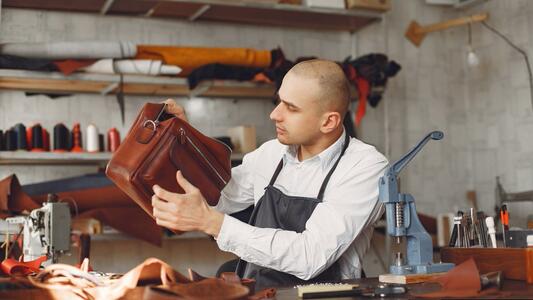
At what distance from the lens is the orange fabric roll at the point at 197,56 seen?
5059 millimetres

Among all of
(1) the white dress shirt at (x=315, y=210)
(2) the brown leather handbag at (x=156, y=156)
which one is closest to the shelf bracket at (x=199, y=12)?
(1) the white dress shirt at (x=315, y=210)

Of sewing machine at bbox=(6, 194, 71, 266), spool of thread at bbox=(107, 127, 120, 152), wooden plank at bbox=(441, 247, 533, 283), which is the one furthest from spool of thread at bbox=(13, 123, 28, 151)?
wooden plank at bbox=(441, 247, 533, 283)

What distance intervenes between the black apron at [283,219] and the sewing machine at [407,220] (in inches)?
11.6

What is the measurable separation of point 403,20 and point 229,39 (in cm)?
167

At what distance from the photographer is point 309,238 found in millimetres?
2584

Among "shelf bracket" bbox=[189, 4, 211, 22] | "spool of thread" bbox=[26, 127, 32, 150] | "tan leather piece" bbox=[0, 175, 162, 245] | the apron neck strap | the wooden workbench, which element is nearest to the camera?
the wooden workbench

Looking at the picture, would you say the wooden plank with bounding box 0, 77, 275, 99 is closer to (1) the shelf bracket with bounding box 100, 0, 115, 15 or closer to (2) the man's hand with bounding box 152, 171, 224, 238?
(1) the shelf bracket with bounding box 100, 0, 115, 15

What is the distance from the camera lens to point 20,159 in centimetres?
480

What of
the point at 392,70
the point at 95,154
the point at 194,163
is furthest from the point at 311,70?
the point at 392,70

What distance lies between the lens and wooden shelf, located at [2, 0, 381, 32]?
Result: 17.3ft

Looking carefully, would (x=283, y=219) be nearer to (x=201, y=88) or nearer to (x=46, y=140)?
(x=201, y=88)

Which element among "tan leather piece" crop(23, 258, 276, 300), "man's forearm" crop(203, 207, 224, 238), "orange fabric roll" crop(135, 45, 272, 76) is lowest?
"tan leather piece" crop(23, 258, 276, 300)

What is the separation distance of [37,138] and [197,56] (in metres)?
1.24

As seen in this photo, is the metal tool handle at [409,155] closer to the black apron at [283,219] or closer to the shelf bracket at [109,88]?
the black apron at [283,219]
